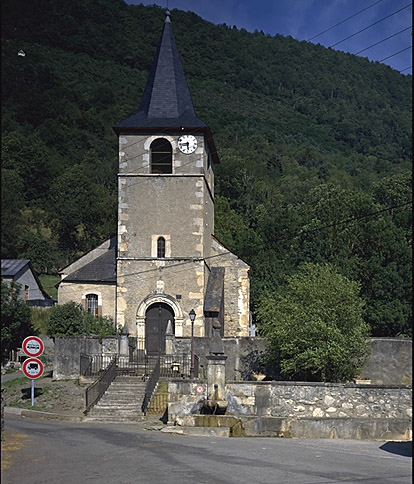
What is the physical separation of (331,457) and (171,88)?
2391cm

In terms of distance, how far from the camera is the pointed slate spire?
3188 centimetres

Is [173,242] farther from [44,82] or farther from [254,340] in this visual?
[44,82]

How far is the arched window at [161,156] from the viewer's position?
3206 cm

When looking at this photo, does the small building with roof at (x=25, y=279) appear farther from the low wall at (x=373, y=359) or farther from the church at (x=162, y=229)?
the church at (x=162, y=229)

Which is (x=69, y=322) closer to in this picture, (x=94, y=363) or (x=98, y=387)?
(x=94, y=363)

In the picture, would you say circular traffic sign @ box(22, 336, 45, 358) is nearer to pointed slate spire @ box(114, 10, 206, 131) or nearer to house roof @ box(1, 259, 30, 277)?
house roof @ box(1, 259, 30, 277)

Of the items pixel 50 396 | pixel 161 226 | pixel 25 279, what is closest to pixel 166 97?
pixel 161 226

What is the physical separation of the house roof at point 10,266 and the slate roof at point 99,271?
29.3 m

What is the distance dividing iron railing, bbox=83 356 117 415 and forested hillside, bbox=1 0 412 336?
864 centimetres

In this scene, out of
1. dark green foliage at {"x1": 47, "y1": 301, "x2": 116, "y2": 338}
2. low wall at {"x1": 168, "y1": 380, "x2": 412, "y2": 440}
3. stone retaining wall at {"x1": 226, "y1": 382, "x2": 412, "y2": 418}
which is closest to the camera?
low wall at {"x1": 168, "y1": 380, "x2": 412, "y2": 440}

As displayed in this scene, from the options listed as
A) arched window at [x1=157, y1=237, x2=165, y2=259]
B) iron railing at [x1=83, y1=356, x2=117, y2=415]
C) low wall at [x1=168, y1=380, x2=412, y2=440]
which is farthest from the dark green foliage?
low wall at [x1=168, y1=380, x2=412, y2=440]

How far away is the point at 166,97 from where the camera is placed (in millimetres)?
33000

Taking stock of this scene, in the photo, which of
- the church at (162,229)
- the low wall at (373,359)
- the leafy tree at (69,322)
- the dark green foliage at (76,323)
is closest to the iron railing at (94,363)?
the dark green foliage at (76,323)

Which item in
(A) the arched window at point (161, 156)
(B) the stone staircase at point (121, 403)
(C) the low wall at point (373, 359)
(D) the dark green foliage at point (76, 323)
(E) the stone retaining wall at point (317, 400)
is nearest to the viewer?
(E) the stone retaining wall at point (317, 400)
